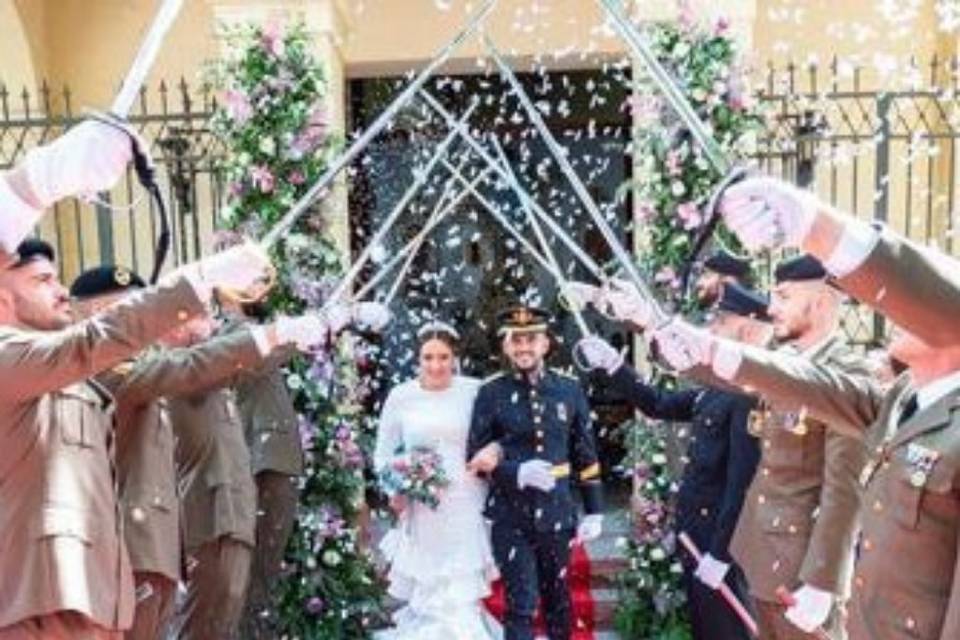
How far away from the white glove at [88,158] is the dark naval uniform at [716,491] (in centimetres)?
249

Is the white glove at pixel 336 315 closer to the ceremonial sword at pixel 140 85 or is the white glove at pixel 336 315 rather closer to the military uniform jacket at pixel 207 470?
the military uniform jacket at pixel 207 470

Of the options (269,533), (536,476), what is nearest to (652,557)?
(536,476)

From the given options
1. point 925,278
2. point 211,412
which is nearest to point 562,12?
point 211,412

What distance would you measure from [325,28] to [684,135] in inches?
86.8

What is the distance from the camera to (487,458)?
542cm

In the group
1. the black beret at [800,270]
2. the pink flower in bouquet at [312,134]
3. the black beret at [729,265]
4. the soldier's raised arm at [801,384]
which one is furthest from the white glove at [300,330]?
the pink flower in bouquet at [312,134]

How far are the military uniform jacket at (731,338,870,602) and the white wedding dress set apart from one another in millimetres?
1815

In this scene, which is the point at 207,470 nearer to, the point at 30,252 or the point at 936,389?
the point at 30,252

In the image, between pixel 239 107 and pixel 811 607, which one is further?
pixel 239 107

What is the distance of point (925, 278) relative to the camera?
2.25 m

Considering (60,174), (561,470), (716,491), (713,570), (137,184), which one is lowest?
(713,570)

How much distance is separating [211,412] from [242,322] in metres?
0.60

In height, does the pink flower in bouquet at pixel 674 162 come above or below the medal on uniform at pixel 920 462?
above

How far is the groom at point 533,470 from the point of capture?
5297 millimetres
